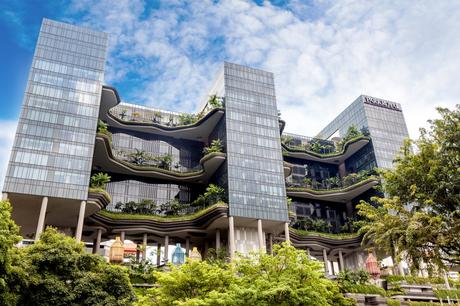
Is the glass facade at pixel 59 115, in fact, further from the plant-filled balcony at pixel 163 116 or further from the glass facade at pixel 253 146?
the glass facade at pixel 253 146

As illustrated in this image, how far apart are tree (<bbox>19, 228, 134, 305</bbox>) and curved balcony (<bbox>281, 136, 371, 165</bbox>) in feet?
133

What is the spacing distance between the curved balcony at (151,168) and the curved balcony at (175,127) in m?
6.16

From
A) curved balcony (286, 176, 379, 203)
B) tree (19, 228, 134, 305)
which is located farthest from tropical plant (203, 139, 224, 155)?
tree (19, 228, 134, 305)

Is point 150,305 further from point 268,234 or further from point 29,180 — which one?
point 268,234

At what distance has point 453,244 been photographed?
68.8 feet

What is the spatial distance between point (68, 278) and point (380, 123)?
55.0 meters

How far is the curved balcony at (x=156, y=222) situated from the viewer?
5156 cm

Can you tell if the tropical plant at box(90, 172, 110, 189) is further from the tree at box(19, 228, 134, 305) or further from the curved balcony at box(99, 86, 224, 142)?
the tree at box(19, 228, 134, 305)

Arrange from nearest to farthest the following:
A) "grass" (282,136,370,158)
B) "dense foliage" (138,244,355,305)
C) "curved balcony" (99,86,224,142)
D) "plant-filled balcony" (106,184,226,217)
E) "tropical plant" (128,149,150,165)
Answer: "dense foliage" (138,244,355,305) < "plant-filled balcony" (106,184,226,217) < "curved balcony" (99,86,224,142) < "tropical plant" (128,149,150,165) < "grass" (282,136,370,158)

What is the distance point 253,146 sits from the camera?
2175 inches

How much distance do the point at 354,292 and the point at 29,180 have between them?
33.6 metres

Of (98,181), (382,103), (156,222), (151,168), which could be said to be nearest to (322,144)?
(382,103)

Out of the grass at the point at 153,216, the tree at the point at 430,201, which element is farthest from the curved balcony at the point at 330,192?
the tree at the point at 430,201

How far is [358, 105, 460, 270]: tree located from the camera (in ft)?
67.6
